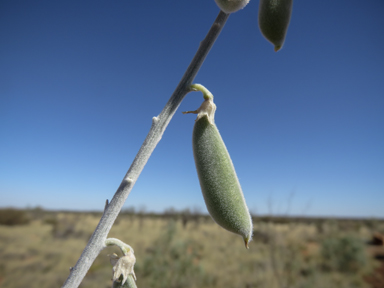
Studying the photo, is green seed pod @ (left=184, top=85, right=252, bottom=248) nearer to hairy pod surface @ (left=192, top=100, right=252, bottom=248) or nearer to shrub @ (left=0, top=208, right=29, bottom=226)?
hairy pod surface @ (left=192, top=100, right=252, bottom=248)

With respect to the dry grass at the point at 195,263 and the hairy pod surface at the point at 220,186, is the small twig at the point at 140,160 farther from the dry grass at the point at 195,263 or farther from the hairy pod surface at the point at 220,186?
the dry grass at the point at 195,263

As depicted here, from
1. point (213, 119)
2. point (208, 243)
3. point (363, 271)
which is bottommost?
point (208, 243)

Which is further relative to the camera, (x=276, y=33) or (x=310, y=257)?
(x=310, y=257)

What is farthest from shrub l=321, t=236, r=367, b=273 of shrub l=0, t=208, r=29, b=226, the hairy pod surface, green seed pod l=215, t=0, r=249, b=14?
shrub l=0, t=208, r=29, b=226

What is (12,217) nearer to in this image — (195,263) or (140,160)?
(195,263)

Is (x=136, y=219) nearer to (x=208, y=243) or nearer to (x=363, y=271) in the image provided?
(x=208, y=243)

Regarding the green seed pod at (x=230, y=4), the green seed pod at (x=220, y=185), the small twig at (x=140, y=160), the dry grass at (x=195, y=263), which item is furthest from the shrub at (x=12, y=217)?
the green seed pod at (x=230, y=4)

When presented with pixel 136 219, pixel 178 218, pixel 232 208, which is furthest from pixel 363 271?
pixel 136 219
